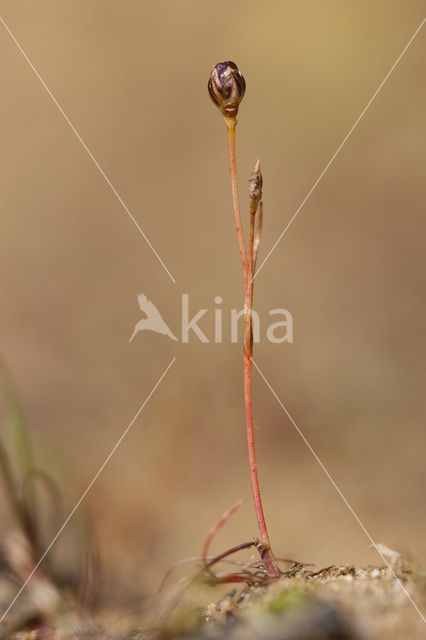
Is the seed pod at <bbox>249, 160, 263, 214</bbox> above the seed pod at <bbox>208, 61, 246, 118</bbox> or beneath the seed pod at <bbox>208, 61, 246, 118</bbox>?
beneath

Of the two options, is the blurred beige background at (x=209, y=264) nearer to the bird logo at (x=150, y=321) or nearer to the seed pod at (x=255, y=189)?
the bird logo at (x=150, y=321)

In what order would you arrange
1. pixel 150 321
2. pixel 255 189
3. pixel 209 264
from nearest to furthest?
pixel 255 189 < pixel 150 321 < pixel 209 264

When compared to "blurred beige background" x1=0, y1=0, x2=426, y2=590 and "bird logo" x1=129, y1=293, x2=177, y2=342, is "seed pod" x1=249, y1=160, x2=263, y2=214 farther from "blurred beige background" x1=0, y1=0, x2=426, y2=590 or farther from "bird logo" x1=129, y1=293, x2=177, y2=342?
"bird logo" x1=129, y1=293, x2=177, y2=342

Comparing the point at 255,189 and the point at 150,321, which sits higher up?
the point at 255,189

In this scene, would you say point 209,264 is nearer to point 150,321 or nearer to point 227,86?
point 150,321

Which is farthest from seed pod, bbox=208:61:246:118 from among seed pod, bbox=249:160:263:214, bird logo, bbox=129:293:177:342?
bird logo, bbox=129:293:177:342

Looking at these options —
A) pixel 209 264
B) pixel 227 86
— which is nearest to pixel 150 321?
pixel 209 264

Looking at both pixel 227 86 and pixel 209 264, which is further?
pixel 209 264

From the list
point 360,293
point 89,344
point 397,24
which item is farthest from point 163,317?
point 397,24
